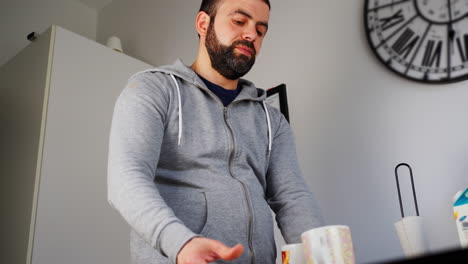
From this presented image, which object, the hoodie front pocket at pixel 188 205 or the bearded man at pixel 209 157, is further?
the hoodie front pocket at pixel 188 205

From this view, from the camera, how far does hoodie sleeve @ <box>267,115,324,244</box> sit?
99 cm

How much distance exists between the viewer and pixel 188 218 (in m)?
0.85

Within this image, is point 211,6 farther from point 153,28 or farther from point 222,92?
point 153,28

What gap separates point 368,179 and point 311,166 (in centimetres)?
24

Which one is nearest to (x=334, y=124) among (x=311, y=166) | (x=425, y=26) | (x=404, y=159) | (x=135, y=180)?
(x=311, y=166)

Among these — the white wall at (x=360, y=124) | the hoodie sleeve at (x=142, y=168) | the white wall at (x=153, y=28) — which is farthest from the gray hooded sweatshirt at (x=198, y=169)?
the white wall at (x=153, y=28)

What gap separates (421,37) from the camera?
1.35 m

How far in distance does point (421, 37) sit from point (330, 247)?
1007 mm

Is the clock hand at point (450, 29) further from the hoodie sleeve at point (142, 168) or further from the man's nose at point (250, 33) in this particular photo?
the hoodie sleeve at point (142, 168)

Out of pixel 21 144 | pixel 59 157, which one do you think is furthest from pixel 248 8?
pixel 21 144

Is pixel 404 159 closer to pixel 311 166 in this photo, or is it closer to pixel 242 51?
pixel 311 166

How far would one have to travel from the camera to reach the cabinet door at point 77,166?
1775 mm

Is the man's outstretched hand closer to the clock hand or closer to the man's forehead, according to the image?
the man's forehead

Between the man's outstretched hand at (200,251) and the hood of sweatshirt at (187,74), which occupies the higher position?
the hood of sweatshirt at (187,74)
